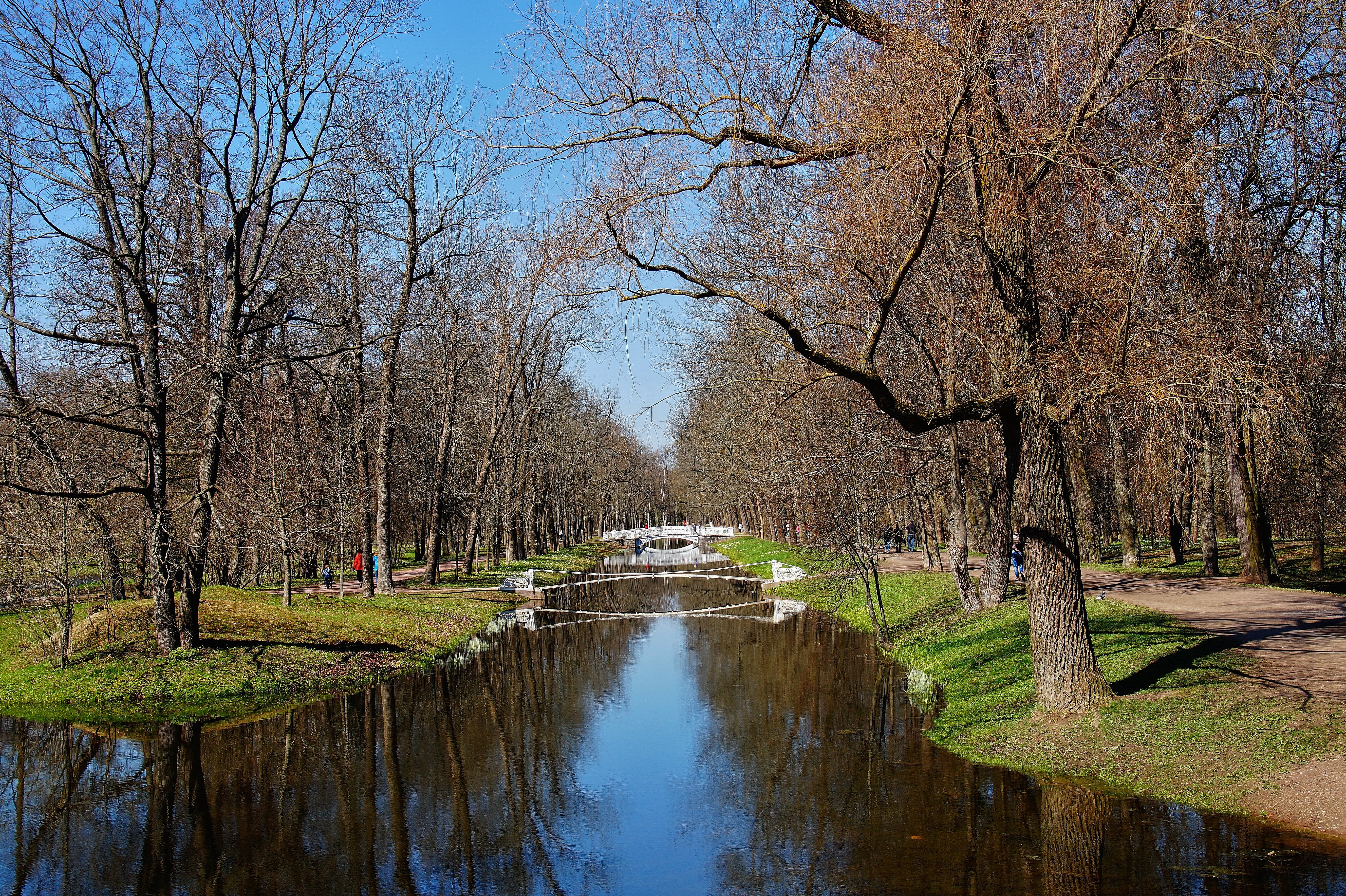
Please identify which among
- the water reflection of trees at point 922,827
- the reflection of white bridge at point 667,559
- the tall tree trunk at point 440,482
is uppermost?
the tall tree trunk at point 440,482

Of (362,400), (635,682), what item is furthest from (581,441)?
(635,682)

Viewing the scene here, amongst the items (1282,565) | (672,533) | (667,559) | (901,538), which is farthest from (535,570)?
(672,533)

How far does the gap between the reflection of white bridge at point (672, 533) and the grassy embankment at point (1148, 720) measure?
65440 mm

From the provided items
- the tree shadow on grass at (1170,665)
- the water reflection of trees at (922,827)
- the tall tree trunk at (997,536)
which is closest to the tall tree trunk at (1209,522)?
the tall tree trunk at (997,536)

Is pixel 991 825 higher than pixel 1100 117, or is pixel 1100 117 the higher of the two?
pixel 1100 117

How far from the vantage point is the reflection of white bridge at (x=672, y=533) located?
83.0 m

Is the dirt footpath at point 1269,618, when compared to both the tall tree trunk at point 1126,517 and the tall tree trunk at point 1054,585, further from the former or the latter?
the tall tree trunk at point 1126,517

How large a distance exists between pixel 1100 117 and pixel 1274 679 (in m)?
6.41

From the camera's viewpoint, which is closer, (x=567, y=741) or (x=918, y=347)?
(x=567, y=741)

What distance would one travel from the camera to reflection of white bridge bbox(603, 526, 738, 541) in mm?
83000

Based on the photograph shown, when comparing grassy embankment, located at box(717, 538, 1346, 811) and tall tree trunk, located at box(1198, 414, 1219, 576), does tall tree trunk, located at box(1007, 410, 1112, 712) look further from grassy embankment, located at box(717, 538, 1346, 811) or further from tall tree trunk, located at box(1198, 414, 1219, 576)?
tall tree trunk, located at box(1198, 414, 1219, 576)

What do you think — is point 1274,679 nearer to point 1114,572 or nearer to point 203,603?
point 1114,572

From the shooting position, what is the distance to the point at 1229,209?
1092cm

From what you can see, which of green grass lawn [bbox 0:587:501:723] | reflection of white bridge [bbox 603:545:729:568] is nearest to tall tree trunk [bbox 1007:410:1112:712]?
green grass lawn [bbox 0:587:501:723]
